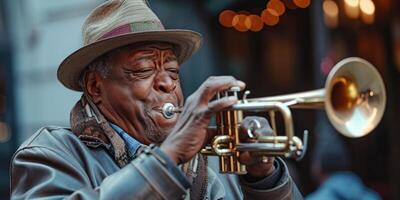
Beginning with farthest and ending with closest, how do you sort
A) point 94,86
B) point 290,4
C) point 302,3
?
point 290,4 → point 302,3 → point 94,86

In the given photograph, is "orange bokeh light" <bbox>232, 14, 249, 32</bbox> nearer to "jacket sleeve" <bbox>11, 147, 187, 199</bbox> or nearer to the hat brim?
the hat brim

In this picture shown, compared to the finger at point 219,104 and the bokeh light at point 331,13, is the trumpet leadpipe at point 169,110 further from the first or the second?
the bokeh light at point 331,13

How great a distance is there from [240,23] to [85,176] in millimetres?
6825

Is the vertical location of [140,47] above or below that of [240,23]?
above

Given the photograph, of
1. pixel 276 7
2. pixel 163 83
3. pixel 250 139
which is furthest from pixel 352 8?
pixel 250 139

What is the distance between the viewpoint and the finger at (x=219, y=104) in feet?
9.57

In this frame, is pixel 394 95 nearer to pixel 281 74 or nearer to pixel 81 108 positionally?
pixel 281 74

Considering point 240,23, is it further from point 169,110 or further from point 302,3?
point 169,110

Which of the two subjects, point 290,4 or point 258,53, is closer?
point 290,4

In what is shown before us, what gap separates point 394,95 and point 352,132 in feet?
18.2

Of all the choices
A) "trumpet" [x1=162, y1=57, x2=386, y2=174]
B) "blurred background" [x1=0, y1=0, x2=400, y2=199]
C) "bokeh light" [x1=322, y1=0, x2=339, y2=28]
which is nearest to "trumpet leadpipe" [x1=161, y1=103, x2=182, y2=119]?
"trumpet" [x1=162, y1=57, x2=386, y2=174]

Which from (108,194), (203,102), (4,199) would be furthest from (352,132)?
(4,199)

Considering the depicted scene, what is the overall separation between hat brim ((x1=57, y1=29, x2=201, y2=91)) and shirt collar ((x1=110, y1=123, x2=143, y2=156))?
32 cm

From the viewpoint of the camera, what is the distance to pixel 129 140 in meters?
3.38
